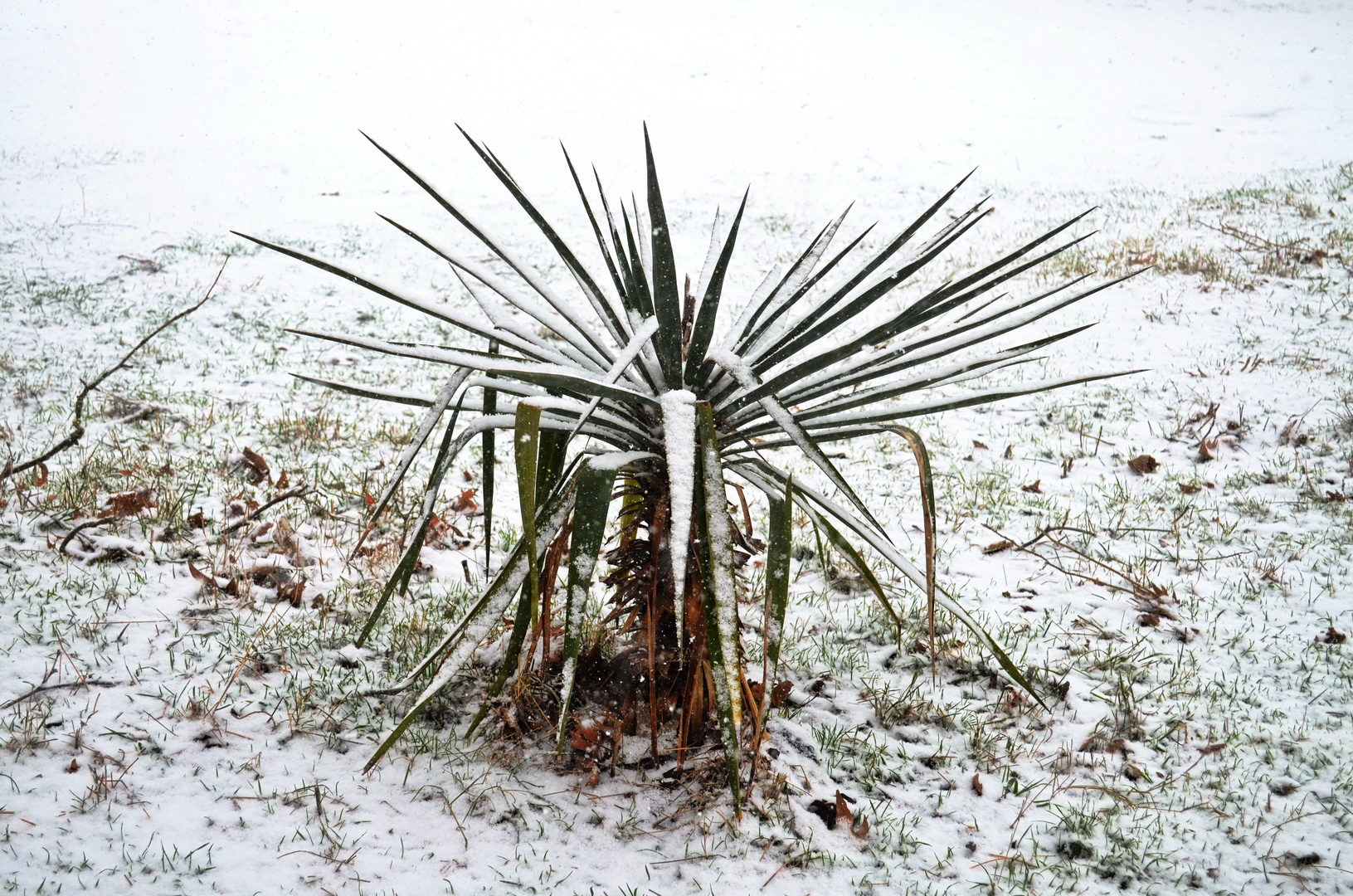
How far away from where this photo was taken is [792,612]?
2939mm

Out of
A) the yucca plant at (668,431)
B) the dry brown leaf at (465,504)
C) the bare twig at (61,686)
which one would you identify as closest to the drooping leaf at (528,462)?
the yucca plant at (668,431)

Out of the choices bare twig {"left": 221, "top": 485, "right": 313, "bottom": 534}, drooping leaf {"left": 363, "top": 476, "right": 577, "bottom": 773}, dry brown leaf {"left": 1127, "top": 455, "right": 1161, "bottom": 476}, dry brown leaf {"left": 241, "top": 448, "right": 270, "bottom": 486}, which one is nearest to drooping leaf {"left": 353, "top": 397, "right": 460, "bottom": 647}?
drooping leaf {"left": 363, "top": 476, "right": 577, "bottom": 773}

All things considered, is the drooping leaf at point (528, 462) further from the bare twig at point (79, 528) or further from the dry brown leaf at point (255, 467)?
the dry brown leaf at point (255, 467)

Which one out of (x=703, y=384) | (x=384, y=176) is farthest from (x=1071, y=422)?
(x=384, y=176)

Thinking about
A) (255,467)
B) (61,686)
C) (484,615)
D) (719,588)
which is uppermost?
(255,467)

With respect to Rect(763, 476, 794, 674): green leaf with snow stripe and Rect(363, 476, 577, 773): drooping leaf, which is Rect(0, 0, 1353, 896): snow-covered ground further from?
Rect(763, 476, 794, 674): green leaf with snow stripe

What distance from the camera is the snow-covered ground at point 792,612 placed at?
73.0 inches

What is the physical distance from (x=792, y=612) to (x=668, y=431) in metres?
1.61

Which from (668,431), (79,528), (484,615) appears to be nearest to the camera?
(668,431)

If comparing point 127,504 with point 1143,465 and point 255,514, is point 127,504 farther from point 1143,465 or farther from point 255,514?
point 1143,465

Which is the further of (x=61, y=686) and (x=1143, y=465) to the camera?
(x=1143, y=465)

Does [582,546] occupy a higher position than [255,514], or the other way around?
[582,546]

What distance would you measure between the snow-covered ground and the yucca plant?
32 centimetres

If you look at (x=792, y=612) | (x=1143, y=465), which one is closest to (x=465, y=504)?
(x=792, y=612)
